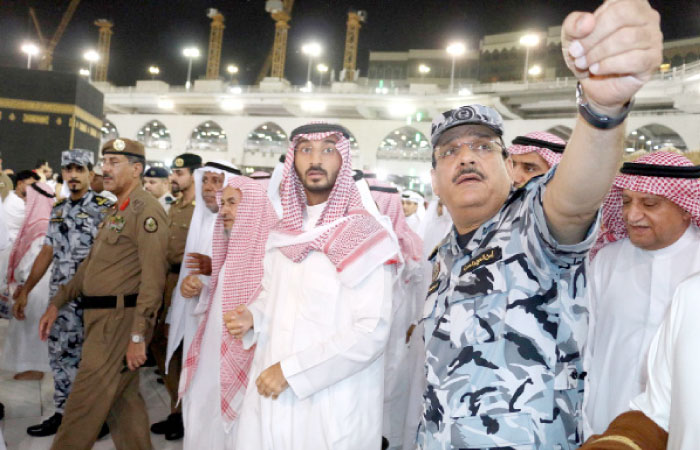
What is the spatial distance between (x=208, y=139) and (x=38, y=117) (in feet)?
66.7

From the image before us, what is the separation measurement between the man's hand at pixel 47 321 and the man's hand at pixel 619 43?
3310 mm

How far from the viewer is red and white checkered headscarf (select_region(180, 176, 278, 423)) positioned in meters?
2.38

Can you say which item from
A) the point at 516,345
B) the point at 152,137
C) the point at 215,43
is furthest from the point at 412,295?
the point at 215,43

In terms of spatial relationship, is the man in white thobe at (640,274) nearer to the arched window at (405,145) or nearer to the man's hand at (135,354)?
the man's hand at (135,354)

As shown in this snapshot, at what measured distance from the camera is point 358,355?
184 cm

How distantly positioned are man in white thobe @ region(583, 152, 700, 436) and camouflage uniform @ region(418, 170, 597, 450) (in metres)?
0.91

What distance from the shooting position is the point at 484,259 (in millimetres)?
1223

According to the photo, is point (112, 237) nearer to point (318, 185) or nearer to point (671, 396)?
point (318, 185)

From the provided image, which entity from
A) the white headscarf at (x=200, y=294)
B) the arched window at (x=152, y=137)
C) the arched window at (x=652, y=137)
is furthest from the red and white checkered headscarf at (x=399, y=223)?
the arched window at (x=152, y=137)

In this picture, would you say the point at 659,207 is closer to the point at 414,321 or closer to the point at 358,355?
the point at 358,355

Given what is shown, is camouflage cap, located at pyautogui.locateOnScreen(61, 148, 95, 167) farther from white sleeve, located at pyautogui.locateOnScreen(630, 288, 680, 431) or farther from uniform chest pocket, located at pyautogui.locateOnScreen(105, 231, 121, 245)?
white sleeve, located at pyautogui.locateOnScreen(630, 288, 680, 431)

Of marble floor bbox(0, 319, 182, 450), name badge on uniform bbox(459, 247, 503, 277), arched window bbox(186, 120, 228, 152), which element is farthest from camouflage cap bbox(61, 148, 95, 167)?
arched window bbox(186, 120, 228, 152)

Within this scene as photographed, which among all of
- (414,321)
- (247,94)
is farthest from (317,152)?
(247,94)

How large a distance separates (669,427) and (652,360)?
147 mm
